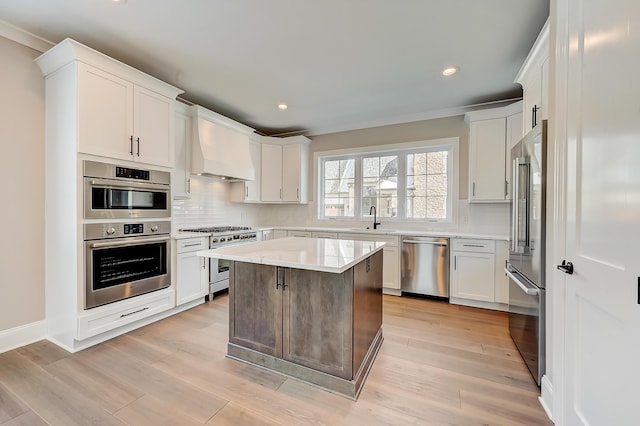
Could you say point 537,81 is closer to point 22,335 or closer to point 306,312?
point 306,312

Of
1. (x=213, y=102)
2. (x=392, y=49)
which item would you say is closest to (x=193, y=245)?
(x=213, y=102)

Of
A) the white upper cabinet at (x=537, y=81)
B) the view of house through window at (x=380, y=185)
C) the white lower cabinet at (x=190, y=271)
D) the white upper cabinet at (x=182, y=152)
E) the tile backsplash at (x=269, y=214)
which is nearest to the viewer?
the white upper cabinet at (x=537, y=81)

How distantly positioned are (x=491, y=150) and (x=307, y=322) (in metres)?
3.21

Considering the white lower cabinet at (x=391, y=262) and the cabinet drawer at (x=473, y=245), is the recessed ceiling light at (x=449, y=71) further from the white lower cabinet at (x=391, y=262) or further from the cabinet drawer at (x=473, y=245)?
the white lower cabinet at (x=391, y=262)

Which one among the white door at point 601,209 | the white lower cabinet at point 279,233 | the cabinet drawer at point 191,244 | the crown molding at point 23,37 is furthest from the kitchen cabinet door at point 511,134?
the crown molding at point 23,37

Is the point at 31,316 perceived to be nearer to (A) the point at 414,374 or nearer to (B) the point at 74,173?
(B) the point at 74,173

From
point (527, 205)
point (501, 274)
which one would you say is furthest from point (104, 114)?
point (501, 274)

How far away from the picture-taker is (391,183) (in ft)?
14.9

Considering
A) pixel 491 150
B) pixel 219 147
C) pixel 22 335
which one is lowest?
pixel 22 335

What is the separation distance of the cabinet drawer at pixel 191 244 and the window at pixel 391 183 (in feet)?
7.22

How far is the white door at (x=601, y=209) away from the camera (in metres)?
0.98

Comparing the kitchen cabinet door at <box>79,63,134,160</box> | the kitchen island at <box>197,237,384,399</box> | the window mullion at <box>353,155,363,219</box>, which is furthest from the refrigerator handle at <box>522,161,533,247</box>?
the kitchen cabinet door at <box>79,63,134,160</box>

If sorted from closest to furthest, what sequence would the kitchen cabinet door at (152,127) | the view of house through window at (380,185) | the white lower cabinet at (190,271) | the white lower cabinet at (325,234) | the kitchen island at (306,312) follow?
the kitchen island at (306,312), the kitchen cabinet door at (152,127), the white lower cabinet at (190,271), the white lower cabinet at (325,234), the view of house through window at (380,185)

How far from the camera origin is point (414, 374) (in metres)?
2.02
